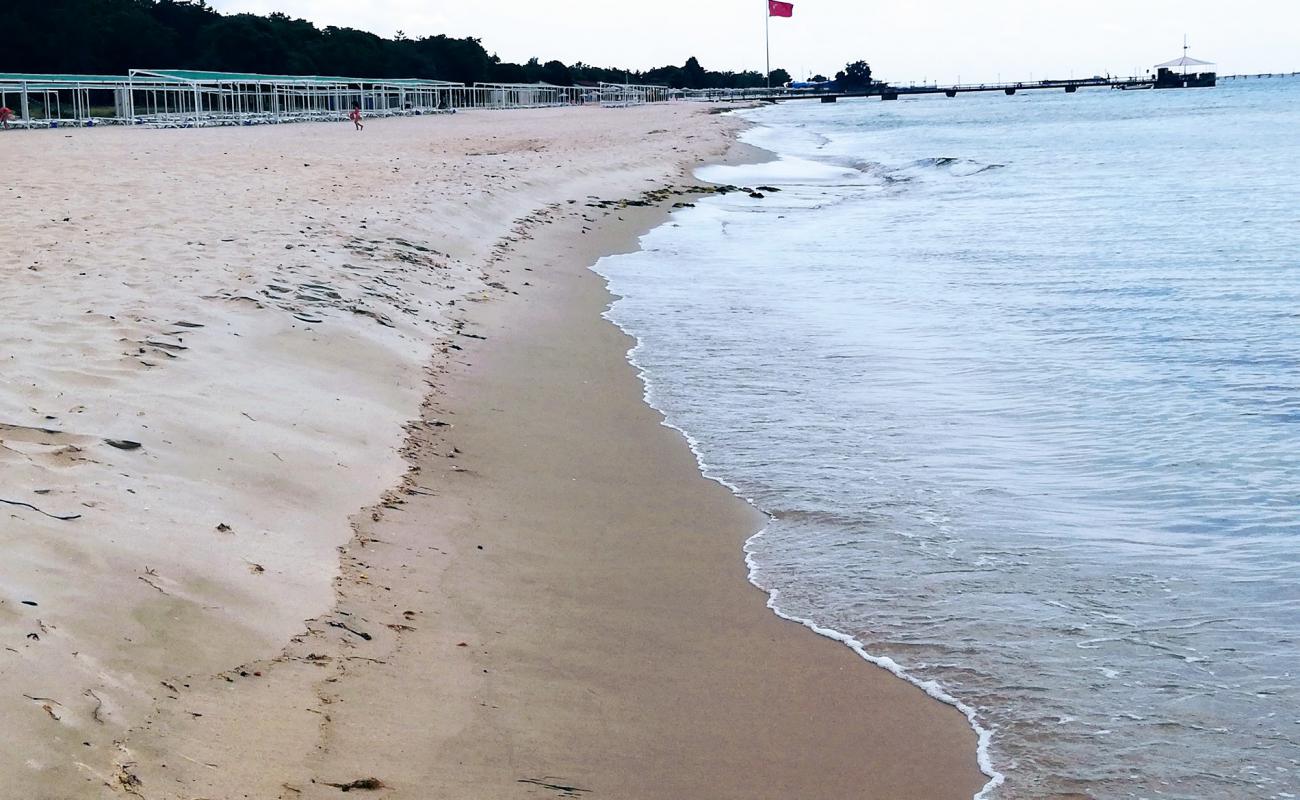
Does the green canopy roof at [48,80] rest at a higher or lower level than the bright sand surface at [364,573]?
higher

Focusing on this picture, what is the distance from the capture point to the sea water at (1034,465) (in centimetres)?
372

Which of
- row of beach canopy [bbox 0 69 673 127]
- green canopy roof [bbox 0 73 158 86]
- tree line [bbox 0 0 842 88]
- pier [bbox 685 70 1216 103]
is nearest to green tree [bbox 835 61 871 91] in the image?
pier [bbox 685 70 1216 103]

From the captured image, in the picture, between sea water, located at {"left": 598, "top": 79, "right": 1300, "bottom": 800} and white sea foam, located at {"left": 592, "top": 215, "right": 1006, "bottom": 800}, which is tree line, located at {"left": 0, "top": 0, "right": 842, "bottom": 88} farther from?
white sea foam, located at {"left": 592, "top": 215, "right": 1006, "bottom": 800}

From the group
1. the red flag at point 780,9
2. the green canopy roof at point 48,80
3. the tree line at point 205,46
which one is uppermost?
the red flag at point 780,9

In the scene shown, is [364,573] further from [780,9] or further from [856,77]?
[856,77]

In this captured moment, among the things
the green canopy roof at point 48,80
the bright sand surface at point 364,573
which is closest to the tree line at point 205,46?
the green canopy roof at point 48,80

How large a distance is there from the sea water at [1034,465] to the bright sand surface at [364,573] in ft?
1.13

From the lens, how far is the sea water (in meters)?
3.72

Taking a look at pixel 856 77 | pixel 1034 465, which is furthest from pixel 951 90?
A: pixel 1034 465

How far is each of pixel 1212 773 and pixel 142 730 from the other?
9.19 feet

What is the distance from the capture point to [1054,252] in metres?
15.1

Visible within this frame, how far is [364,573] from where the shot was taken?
430 centimetres

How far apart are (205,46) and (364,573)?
3160 inches

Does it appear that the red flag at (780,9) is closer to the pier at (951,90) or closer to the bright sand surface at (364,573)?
the pier at (951,90)
